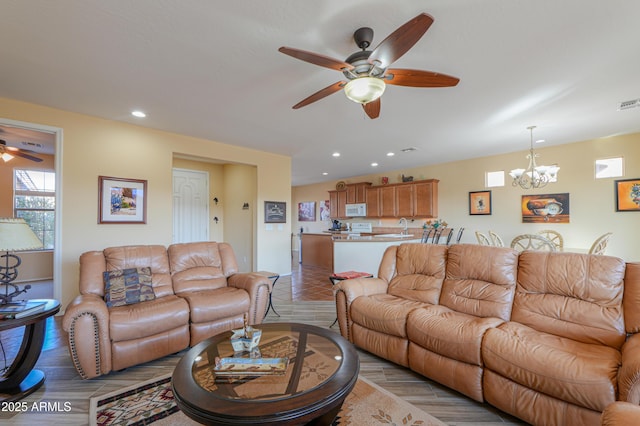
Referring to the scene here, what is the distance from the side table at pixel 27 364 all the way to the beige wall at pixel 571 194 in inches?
276

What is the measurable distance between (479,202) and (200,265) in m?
5.82

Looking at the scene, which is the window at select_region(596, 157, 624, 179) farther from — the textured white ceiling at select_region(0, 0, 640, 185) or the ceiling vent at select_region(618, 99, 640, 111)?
the ceiling vent at select_region(618, 99, 640, 111)

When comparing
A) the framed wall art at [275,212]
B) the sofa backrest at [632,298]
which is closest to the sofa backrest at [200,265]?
the framed wall art at [275,212]

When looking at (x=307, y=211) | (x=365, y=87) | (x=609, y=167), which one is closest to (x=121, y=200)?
(x=365, y=87)

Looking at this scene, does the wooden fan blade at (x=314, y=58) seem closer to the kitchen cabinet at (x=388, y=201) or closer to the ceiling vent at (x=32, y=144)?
the kitchen cabinet at (x=388, y=201)

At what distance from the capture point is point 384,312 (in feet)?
7.99

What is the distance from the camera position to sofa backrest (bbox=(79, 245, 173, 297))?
2682 mm

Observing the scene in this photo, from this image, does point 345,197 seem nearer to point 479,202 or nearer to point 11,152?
point 479,202

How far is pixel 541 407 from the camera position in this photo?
1596 mm

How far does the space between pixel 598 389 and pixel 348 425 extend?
132 cm

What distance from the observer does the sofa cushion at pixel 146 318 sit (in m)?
2.28

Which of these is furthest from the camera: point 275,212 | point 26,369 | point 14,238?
point 275,212

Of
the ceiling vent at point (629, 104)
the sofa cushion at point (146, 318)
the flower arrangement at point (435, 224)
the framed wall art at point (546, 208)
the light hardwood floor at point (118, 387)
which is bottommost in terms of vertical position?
the light hardwood floor at point (118, 387)

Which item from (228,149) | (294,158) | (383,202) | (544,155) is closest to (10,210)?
(228,149)
